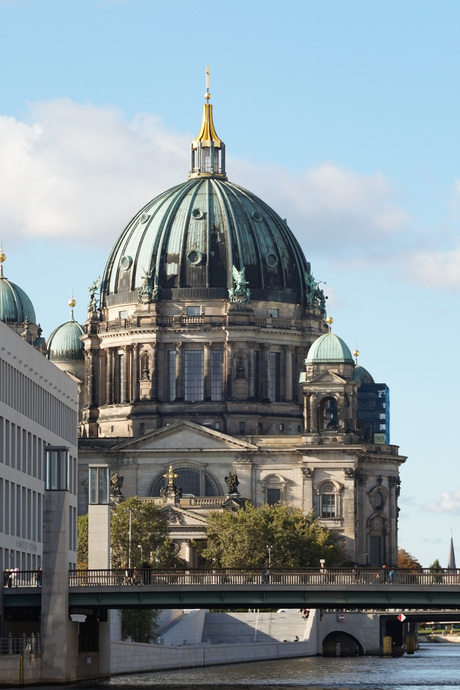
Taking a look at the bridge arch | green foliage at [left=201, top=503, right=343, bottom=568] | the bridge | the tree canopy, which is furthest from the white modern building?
green foliage at [left=201, top=503, right=343, bottom=568]

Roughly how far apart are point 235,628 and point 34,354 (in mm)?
46007

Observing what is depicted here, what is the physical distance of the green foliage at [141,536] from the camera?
18138 centimetres

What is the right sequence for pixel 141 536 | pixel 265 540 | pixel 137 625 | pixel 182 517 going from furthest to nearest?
1. pixel 182 517
2. pixel 141 536
3. pixel 265 540
4. pixel 137 625

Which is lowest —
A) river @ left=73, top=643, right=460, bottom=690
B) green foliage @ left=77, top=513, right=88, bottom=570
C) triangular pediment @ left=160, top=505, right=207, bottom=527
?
river @ left=73, top=643, right=460, bottom=690

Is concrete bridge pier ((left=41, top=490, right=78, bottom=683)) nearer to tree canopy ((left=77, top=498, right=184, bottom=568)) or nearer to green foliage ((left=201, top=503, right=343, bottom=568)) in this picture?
tree canopy ((left=77, top=498, right=184, bottom=568))

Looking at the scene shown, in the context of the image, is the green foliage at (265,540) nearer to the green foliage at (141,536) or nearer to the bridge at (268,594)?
the green foliage at (141,536)

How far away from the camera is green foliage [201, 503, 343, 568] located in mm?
181875

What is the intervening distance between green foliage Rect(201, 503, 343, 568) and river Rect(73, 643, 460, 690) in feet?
60.6

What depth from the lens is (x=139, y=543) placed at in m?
184

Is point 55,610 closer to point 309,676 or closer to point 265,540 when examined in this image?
point 309,676

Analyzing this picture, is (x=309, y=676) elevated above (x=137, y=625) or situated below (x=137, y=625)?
below

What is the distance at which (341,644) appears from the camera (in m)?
179

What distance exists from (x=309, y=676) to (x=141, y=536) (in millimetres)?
56479

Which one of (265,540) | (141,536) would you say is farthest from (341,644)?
(141,536)
